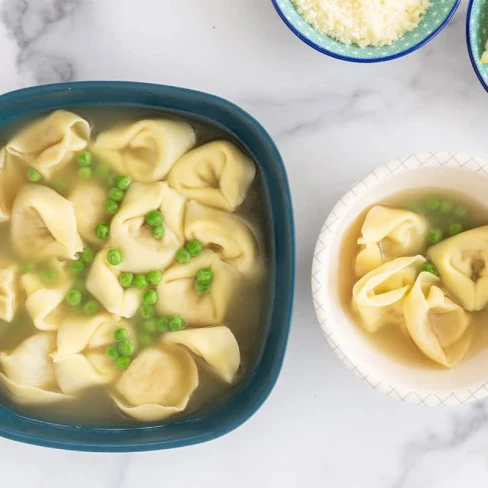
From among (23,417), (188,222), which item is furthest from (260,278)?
(23,417)

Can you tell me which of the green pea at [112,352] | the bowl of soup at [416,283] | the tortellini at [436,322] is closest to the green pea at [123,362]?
the green pea at [112,352]

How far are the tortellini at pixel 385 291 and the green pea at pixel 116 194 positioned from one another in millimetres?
533

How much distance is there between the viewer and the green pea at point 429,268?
157 cm

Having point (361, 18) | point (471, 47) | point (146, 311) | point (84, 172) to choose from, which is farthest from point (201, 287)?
point (471, 47)

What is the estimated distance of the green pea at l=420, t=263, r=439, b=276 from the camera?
1.57m

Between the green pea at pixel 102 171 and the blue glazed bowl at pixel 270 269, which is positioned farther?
the green pea at pixel 102 171

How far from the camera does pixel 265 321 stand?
156 cm

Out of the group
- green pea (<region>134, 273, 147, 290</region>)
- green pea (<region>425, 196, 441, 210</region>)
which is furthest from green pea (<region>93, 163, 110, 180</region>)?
green pea (<region>425, 196, 441, 210</region>)

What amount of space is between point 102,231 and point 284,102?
0.49 metres

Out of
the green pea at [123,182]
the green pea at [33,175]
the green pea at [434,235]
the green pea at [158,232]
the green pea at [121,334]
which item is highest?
the green pea at [434,235]

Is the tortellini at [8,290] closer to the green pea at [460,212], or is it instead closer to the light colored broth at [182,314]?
the light colored broth at [182,314]

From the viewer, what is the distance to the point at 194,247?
5.16 ft

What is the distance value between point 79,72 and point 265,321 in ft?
2.24

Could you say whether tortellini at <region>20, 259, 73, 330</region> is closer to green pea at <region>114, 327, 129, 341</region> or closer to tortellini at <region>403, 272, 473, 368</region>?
green pea at <region>114, 327, 129, 341</region>
